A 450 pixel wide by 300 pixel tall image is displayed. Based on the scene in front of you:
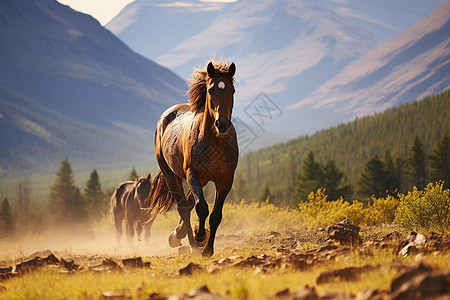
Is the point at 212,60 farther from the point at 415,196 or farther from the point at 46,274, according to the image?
the point at 415,196

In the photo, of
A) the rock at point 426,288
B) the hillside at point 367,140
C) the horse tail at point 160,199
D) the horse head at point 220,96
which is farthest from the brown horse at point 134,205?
the hillside at point 367,140

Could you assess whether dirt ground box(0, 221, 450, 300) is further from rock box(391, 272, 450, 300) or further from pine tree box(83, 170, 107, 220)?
pine tree box(83, 170, 107, 220)

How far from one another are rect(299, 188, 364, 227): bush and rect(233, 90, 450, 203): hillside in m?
58.0

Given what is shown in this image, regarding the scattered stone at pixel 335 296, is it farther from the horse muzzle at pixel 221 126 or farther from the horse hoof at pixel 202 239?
the horse hoof at pixel 202 239

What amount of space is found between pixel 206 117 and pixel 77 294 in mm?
4587

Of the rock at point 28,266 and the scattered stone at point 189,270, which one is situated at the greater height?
the rock at point 28,266

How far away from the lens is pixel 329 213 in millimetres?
17703

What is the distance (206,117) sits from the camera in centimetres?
1001

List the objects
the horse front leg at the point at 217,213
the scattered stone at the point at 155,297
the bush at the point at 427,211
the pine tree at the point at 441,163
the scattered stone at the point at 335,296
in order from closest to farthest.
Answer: the scattered stone at the point at 335,296 < the scattered stone at the point at 155,297 < the horse front leg at the point at 217,213 < the bush at the point at 427,211 < the pine tree at the point at 441,163

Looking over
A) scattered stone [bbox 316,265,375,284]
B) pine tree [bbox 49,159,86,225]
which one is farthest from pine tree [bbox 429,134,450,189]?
scattered stone [bbox 316,265,375,284]

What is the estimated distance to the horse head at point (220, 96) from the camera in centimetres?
907

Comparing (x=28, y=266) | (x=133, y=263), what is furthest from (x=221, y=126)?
(x=28, y=266)

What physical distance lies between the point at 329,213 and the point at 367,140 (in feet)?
310

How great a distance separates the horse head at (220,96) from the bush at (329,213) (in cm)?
826
